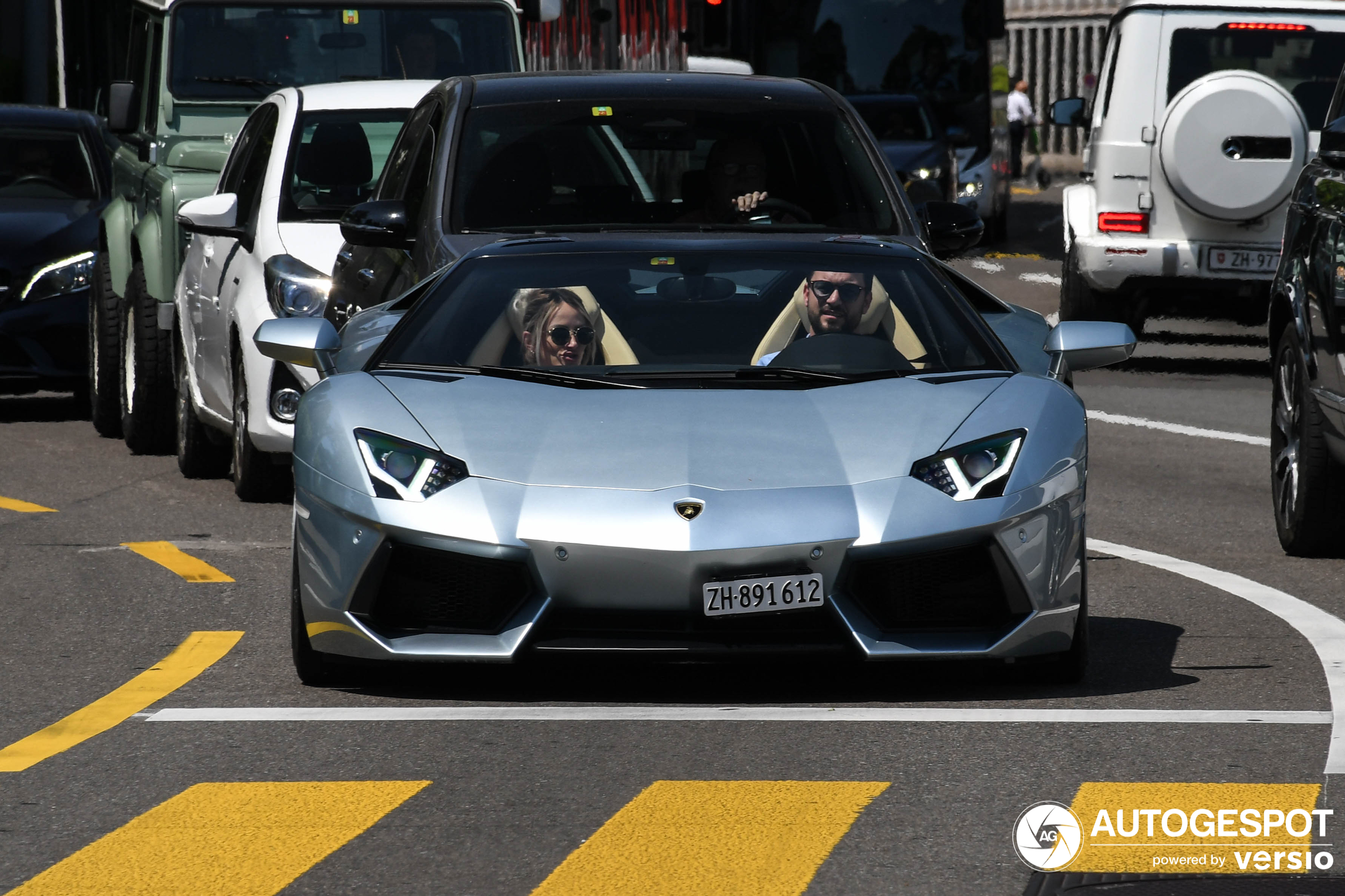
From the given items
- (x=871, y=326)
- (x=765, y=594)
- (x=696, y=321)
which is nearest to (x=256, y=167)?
(x=696, y=321)

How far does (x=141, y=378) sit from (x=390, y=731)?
23.1 feet

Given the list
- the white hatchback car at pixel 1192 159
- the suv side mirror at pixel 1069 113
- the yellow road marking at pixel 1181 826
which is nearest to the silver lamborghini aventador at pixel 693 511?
the yellow road marking at pixel 1181 826

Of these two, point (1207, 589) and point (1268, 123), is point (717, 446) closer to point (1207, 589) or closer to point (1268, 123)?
point (1207, 589)

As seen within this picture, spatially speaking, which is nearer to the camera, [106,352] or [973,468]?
[973,468]

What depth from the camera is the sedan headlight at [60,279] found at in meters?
14.4

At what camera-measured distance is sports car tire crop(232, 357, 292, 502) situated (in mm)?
10641

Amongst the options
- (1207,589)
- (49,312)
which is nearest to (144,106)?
(49,312)

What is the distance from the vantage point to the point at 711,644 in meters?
6.23

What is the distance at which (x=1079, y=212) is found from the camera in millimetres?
17672

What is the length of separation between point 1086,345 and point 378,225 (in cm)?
294

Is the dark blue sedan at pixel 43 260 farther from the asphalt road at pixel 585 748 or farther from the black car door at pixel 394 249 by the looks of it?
the asphalt road at pixel 585 748

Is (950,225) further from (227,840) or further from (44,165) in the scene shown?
(44,165)

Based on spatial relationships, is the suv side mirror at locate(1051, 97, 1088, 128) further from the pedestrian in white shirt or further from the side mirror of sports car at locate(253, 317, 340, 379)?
the pedestrian in white shirt

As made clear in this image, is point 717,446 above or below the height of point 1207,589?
above
